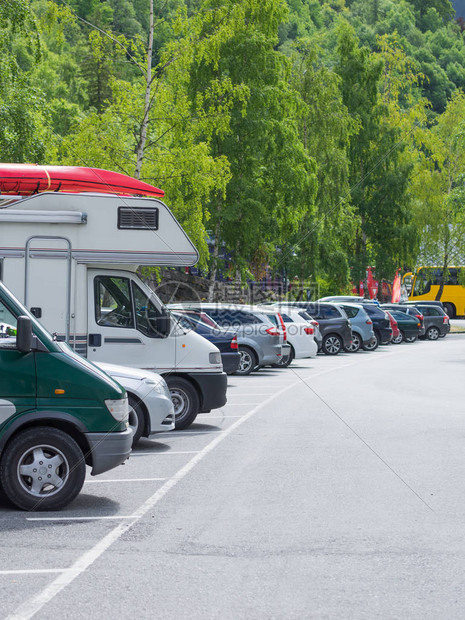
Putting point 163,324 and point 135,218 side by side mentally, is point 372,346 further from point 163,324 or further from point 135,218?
point 135,218

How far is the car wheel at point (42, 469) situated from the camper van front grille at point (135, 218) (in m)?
4.69

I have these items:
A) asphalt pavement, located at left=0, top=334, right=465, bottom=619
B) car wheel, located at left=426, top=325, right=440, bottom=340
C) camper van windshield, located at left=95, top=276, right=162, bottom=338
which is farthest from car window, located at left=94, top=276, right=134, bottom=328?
car wheel, located at left=426, top=325, right=440, bottom=340

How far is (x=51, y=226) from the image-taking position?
12008mm

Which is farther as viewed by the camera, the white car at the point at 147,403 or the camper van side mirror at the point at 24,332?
the white car at the point at 147,403

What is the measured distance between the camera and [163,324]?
41.4ft

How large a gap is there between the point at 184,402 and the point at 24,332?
5.91 m

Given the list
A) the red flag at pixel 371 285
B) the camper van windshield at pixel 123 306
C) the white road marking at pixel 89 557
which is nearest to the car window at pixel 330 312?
the camper van windshield at pixel 123 306

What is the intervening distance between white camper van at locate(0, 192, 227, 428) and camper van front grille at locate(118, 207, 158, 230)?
0.04 feet

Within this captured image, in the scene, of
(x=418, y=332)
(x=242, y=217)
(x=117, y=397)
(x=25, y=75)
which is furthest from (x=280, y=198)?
(x=117, y=397)

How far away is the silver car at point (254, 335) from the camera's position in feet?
71.8

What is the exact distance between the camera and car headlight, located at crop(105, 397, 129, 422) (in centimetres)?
794

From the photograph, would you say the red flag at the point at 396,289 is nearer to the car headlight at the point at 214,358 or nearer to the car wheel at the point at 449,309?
the car wheel at the point at 449,309

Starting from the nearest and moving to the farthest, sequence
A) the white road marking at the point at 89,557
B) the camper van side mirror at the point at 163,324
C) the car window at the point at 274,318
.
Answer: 1. the white road marking at the point at 89,557
2. the camper van side mirror at the point at 163,324
3. the car window at the point at 274,318

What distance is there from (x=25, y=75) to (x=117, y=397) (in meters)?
16.5
